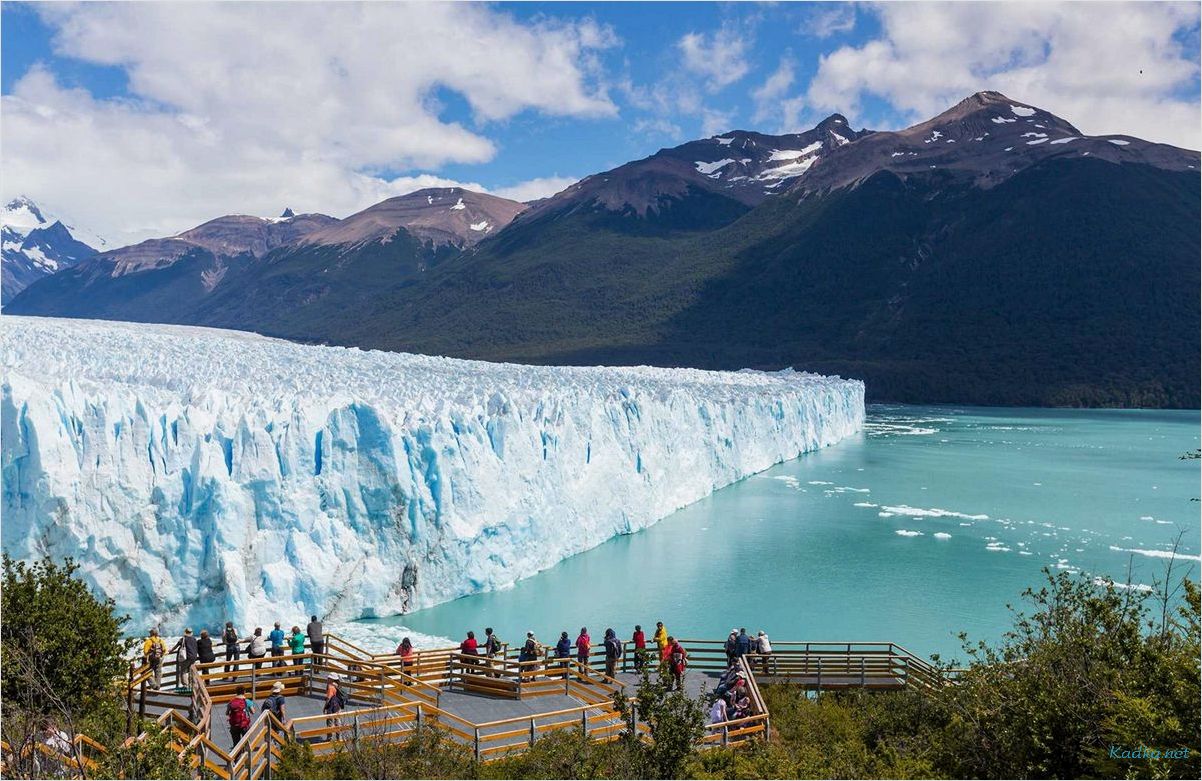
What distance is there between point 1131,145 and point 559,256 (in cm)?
6365

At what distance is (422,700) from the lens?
9.75 meters

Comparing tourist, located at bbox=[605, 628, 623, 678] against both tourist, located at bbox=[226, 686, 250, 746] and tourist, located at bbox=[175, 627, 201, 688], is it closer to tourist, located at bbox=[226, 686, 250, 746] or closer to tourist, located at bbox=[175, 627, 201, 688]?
tourist, located at bbox=[226, 686, 250, 746]

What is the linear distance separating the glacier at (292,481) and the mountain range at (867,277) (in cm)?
5135

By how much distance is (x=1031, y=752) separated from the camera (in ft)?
23.7

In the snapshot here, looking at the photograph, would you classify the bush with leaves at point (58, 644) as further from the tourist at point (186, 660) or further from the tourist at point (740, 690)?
the tourist at point (740, 690)

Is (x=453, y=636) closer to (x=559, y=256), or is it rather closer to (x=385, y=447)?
(x=385, y=447)

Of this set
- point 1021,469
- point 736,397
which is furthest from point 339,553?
point 1021,469

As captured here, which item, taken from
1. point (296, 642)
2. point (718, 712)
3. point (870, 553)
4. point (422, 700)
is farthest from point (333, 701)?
point (870, 553)

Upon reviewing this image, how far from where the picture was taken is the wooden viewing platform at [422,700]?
7789 millimetres

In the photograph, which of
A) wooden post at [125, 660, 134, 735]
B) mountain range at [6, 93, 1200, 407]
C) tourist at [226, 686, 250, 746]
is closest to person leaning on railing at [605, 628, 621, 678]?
tourist at [226, 686, 250, 746]

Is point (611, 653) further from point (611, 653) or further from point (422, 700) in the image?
point (422, 700)

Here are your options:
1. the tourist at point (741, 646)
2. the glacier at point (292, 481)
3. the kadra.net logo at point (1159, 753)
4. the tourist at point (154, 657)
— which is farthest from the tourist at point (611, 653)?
the kadra.net logo at point (1159, 753)

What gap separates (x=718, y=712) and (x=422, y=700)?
3098 mm

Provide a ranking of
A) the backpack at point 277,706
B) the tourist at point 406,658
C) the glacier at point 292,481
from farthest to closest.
Result: the glacier at point 292,481, the tourist at point 406,658, the backpack at point 277,706
